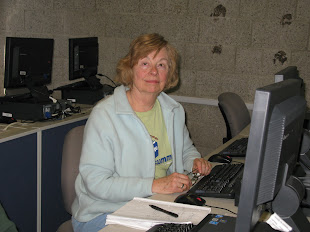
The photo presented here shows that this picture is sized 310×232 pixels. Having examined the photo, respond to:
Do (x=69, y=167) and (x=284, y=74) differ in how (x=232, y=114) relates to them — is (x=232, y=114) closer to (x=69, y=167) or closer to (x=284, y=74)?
(x=284, y=74)

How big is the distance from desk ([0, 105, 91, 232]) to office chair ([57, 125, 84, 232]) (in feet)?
2.54

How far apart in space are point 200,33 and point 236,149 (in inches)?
72.3

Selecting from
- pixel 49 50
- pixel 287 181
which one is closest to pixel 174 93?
pixel 49 50

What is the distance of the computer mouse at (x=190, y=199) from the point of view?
1490 mm

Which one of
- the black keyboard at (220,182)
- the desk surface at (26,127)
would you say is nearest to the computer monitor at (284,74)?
the black keyboard at (220,182)

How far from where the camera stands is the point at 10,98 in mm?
3035

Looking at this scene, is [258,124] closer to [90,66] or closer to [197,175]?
[197,175]

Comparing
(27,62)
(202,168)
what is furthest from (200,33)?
(202,168)

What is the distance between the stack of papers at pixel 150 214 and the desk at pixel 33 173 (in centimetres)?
130

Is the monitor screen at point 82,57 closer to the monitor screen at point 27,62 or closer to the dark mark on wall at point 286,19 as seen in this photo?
the monitor screen at point 27,62

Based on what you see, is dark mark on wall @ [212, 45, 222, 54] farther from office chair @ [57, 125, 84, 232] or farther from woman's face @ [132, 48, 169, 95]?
office chair @ [57, 125, 84, 232]

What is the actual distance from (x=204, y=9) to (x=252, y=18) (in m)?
0.42

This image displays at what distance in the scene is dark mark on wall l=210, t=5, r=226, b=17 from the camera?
3771 mm

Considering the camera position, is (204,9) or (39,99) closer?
(39,99)
